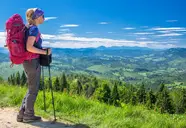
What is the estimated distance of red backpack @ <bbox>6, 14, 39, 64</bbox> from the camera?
6.26 m

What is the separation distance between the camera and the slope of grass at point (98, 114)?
264 inches

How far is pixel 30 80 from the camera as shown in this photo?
668 centimetres

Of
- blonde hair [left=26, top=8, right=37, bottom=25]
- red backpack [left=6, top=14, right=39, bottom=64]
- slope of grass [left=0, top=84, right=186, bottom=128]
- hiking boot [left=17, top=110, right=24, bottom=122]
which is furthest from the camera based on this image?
hiking boot [left=17, top=110, right=24, bottom=122]

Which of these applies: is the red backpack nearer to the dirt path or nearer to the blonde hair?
the blonde hair

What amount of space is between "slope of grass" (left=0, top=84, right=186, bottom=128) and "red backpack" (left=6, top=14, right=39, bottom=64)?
6.15 feet

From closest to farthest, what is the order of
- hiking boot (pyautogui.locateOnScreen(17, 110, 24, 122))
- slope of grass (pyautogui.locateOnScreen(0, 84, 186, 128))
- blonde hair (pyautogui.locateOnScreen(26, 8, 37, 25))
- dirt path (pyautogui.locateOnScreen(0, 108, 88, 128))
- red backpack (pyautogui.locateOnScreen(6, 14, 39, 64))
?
red backpack (pyautogui.locateOnScreen(6, 14, 39, 64)) < blonde hair (pyautogui.locateOnScreen(26, 8, 37, 25)) < dirt path (pyautogui.locateOnScreen(0, 108, 88, 128)) < slope of grass (pyautogui.locateOnScreen(0, 84, 186, 128)) < hiking boot (pyautogui.locateOnScreen(17, 110, 24, 122))

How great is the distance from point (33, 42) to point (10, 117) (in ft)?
7.16

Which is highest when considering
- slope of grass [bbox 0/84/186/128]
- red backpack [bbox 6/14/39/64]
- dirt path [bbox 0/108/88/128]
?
red backpack [bbox 6/14/39/64]

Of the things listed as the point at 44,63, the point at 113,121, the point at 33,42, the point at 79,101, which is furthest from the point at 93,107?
the point at 33,42

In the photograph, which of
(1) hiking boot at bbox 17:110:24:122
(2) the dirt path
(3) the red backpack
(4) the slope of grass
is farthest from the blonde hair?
(4) the slope of grass

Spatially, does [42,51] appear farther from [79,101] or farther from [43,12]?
[79,101]

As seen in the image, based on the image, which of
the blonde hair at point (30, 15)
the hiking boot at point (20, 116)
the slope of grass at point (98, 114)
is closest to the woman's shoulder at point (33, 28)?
the blonde hair at point (30, 15)

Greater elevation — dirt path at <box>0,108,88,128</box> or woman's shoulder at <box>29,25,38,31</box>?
woman's shoulder at <box>29,25,38,31</box>

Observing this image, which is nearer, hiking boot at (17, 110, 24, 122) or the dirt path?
the dirt path
